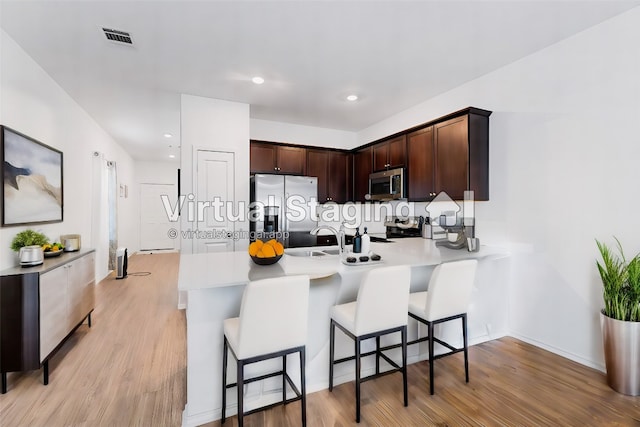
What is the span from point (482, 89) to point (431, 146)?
80cm

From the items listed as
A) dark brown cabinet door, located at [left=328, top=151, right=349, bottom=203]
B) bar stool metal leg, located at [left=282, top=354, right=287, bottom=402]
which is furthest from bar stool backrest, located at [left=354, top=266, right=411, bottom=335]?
dark brown cabinet door, located at [left=328, top=151, right=349, bottom=203]

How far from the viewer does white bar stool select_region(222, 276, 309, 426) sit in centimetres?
158

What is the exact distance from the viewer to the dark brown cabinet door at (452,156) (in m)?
3.16

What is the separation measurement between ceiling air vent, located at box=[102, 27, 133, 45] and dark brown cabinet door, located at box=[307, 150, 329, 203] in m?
2.80

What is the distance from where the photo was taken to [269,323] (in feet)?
5.35

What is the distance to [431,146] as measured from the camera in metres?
3.59

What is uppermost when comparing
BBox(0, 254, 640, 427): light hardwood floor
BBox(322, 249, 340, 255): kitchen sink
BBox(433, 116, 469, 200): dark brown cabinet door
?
BBox(433, 116, 469, 200): dark brown cabinet door

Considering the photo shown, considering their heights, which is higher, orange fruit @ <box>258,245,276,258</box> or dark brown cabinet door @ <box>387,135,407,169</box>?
dark brown cabinet door @ <box>387,135,407,169</box>

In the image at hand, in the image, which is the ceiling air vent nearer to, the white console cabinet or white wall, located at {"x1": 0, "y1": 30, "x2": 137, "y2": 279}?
white wall, located at {"x1": 0, "y1": 30, "x2": 137, "y2": 279}

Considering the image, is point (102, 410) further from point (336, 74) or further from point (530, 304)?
point (530, 304)

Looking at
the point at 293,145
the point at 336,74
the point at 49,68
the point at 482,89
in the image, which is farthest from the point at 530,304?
the point at 49,68

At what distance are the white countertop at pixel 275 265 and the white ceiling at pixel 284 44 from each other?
6.22ft

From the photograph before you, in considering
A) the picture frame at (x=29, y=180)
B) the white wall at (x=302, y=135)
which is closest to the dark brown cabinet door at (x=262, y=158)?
the white wall at (x=302, y=135)

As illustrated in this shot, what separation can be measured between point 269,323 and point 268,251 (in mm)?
590
